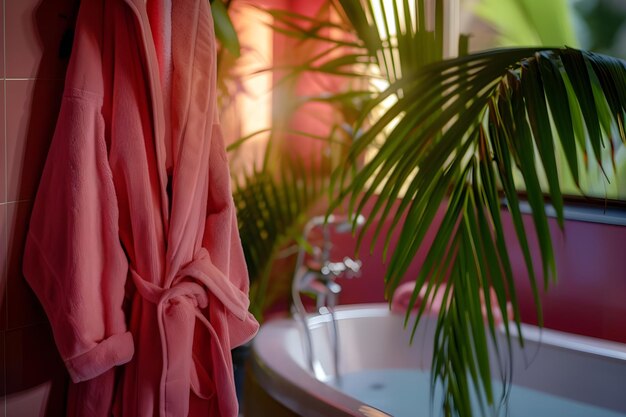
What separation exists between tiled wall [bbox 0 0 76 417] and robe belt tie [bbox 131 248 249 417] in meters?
0.23

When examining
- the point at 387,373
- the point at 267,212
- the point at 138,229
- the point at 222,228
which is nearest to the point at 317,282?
the point at 267,212

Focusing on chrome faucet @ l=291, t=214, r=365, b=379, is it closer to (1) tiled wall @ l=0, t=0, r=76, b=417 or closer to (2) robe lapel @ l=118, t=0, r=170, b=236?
(2) robe lapel @ l=118, t=0, r=170, b=236

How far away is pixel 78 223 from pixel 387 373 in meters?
1.66

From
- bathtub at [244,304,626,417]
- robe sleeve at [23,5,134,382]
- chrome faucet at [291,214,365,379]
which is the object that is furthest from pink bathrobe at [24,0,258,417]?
chrome faucet at [291,214,365,379]

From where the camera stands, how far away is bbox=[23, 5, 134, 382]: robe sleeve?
153 cm

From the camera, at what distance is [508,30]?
2992 millimetres

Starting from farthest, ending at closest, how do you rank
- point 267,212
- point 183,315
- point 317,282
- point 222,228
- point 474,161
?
point 267,212
point 317,282
point 222,228
point 183,315
point 474,161

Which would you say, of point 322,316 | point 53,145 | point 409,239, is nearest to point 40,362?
point 53,145

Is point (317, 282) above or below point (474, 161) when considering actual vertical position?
below

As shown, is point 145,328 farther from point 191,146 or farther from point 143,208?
point 191,146

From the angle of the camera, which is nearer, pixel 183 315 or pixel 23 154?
pixel 23 154

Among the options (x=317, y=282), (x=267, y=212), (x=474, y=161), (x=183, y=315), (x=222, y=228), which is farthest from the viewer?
(x=267, y=212)

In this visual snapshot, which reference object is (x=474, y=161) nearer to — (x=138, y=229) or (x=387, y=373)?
(x=138, y=229)

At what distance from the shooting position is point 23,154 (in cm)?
155
